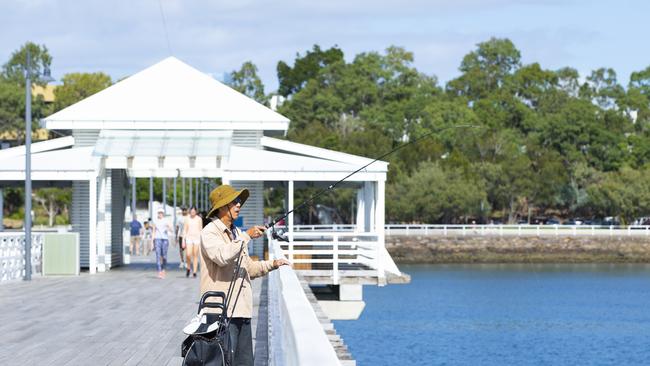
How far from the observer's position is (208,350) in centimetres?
845

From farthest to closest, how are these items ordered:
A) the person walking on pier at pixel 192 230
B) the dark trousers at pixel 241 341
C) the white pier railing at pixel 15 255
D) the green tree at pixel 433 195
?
the green tree at pixel 433 195 → the person walking on pier at pixel 192 230 → the white pier railing at pixel 15 255 → the dark trousers at pixel 241 341

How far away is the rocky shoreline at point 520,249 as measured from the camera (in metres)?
80.8

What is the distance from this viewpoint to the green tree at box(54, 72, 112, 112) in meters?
108

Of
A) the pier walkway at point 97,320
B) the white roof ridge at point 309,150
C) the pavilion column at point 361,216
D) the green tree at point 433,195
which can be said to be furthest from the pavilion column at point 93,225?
the green tree at point 433,195

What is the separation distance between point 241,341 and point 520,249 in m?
74.3

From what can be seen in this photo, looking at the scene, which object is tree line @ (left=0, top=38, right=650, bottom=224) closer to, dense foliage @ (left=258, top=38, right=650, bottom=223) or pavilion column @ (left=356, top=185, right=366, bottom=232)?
dense foliage @ (left=258, top=38, right=650, bottom=223)

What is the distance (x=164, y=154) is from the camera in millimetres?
30844

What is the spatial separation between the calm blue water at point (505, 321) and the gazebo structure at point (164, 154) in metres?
5.18

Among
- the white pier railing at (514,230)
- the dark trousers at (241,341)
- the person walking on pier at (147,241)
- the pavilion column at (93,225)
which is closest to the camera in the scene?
the dark trousers at (241,341)

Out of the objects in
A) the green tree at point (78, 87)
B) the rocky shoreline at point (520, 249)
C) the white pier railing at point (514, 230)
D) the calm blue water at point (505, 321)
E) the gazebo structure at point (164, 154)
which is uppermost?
the green tree at point (78, 87)

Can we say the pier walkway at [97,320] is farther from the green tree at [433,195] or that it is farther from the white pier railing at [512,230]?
the green tree at [433,195]

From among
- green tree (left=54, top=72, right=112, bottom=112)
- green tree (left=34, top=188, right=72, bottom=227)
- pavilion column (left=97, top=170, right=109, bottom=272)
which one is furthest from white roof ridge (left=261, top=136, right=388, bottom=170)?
green tree (left=54, top=72, right=112, bottom=112)

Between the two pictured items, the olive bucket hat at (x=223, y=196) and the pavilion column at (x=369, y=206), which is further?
the pavilion column at (x=369, y=206)

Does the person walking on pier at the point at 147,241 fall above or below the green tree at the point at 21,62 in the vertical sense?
below
